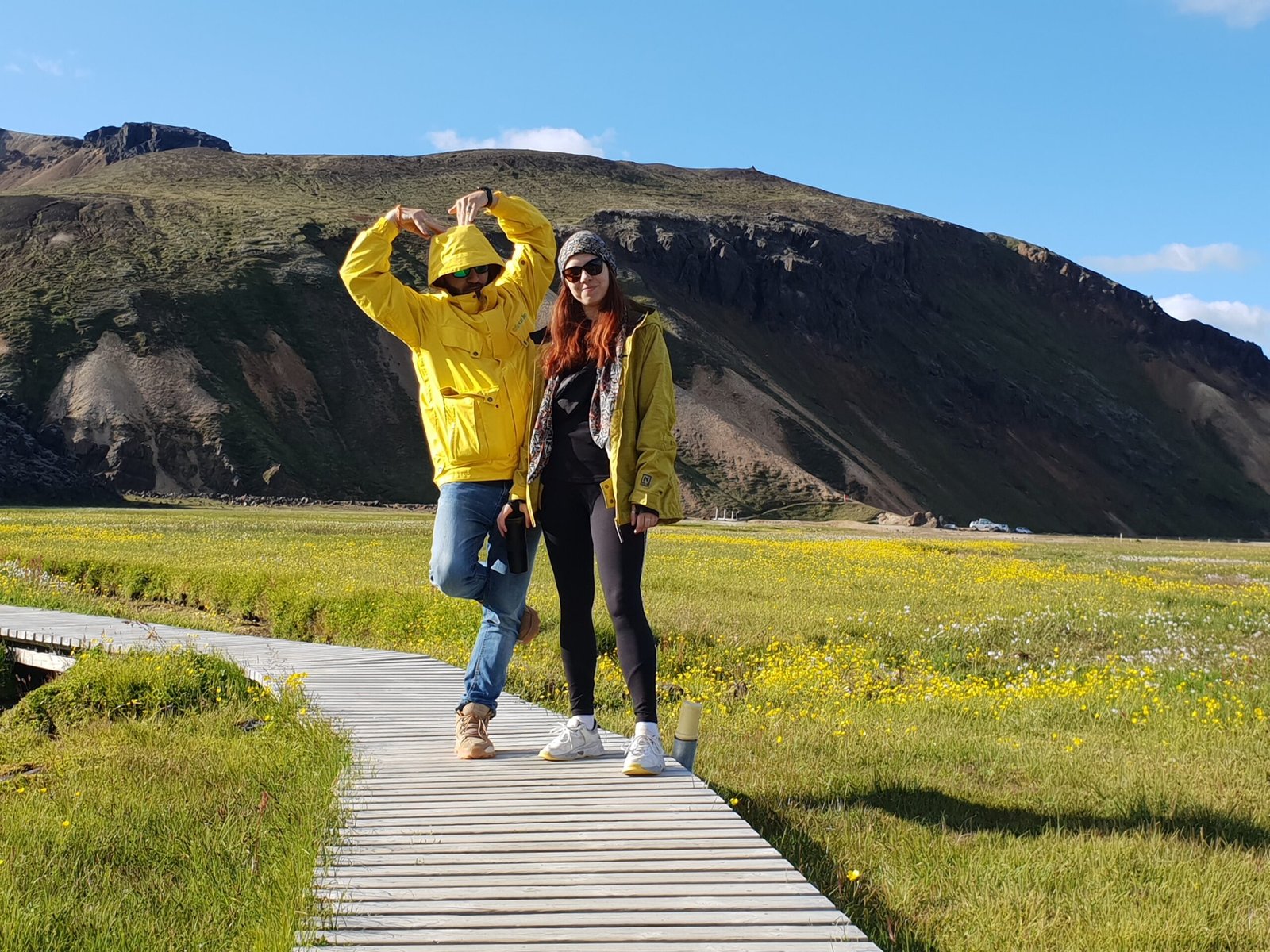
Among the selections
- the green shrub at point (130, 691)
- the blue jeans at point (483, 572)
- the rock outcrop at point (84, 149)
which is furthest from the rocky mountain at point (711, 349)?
the rock outcrop at point (84, 149)

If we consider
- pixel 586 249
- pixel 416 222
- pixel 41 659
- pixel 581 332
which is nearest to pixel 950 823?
pixel 581 332

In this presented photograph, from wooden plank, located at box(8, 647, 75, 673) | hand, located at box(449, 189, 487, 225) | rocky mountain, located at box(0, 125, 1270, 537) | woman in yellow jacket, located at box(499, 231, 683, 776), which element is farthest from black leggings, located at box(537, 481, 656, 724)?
rocky mountain, located at box(0, 125, 1270, 537)

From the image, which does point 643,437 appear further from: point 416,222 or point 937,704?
point 937,704

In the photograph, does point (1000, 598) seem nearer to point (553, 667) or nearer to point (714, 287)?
point (553, 667)

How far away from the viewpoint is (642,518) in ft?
17.5

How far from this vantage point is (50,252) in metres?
74.5

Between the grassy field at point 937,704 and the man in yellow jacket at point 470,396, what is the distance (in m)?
1.39

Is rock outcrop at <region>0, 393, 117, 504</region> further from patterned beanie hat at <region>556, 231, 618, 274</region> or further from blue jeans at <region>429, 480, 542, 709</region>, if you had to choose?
patterned beanie hat at <region>556, 231, 618, 274</region>

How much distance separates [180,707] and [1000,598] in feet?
40.3

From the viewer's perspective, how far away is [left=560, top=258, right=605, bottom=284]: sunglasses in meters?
5.60

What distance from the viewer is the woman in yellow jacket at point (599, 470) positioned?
17.7 feet

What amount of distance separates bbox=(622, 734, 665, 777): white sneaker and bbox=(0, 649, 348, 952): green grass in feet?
4.38

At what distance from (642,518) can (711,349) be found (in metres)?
79.2

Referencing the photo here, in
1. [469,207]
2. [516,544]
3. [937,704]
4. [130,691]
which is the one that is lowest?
[130,691]
